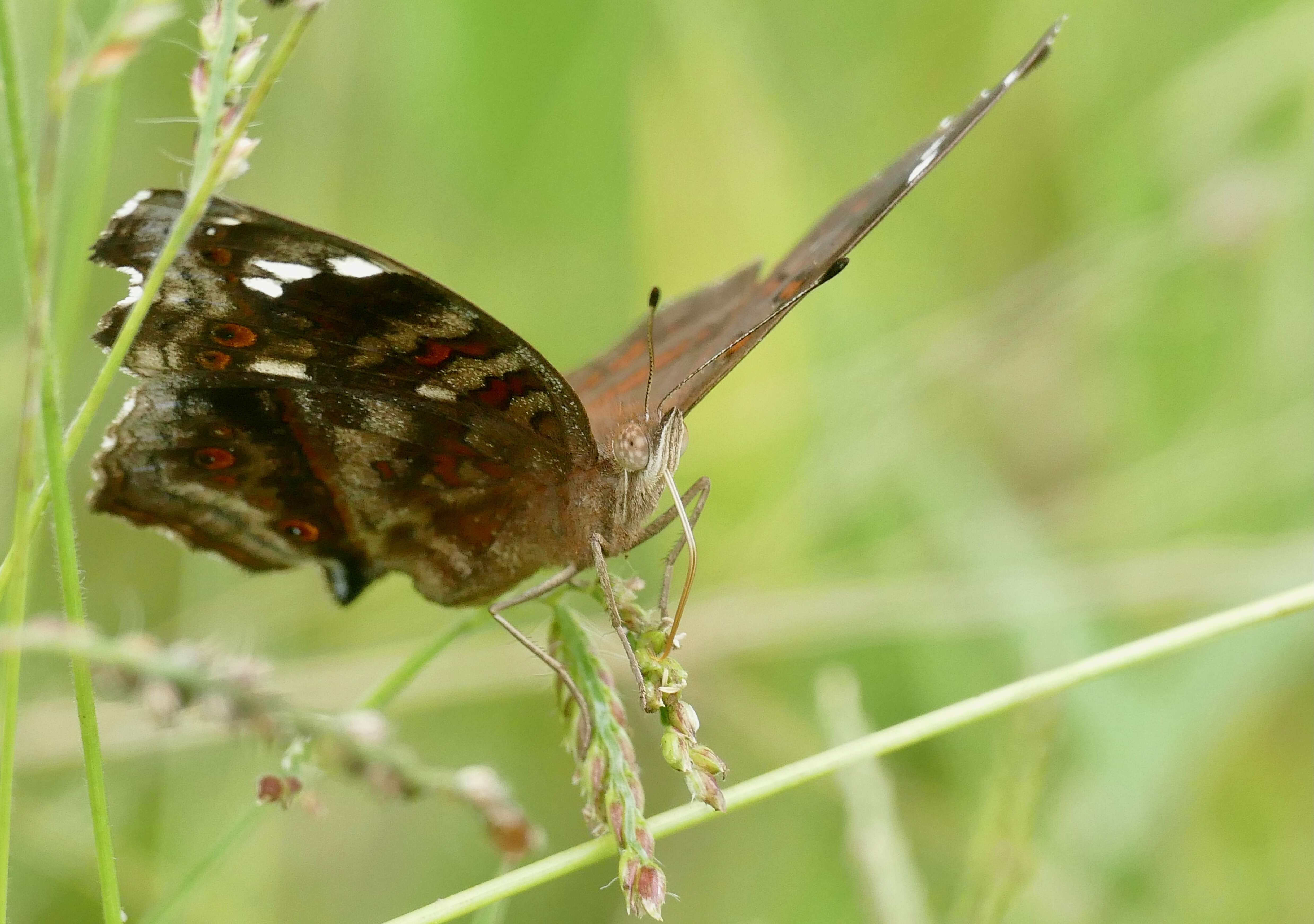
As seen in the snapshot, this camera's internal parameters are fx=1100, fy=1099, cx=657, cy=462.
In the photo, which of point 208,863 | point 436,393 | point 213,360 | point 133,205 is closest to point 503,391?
point 436,393

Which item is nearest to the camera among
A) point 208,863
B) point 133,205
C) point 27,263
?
point 27,263

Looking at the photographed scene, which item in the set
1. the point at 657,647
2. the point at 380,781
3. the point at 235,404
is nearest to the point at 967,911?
the point at 657,647

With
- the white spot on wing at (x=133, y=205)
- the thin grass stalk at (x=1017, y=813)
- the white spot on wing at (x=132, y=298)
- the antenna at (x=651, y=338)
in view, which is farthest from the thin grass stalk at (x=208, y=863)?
the thin grass stalk at (x=1017, y=813)

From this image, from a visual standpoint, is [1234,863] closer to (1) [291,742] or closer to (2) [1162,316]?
(2) [1162,316]

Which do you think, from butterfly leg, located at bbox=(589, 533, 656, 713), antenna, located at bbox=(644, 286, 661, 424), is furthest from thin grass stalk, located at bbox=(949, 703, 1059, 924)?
antenna, located at bbox=(644, 286, 661, 424)

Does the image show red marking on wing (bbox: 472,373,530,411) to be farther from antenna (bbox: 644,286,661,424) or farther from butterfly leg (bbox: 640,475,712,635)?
butterfly leg (bbox: 640,475,712,635)

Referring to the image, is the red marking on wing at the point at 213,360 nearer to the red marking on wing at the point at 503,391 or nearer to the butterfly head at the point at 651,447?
the red marking on wing at the point at 503,391

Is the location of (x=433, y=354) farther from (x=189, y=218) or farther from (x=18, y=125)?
(x=18, y=125)
